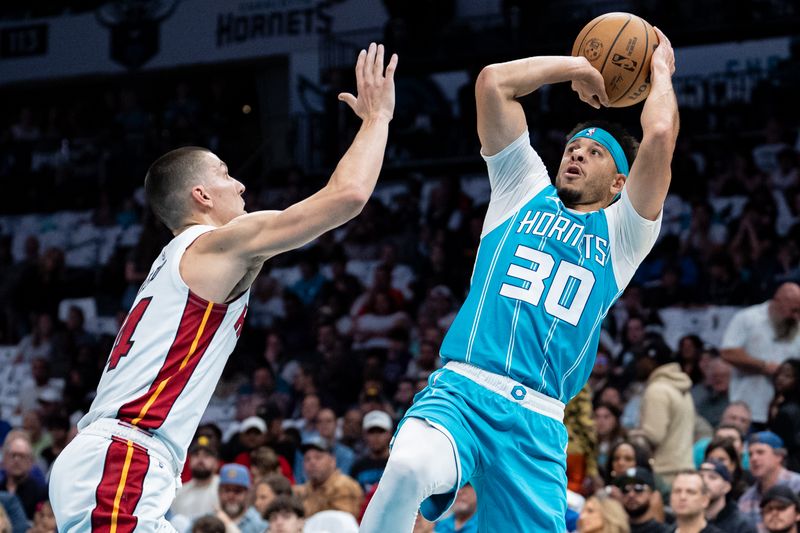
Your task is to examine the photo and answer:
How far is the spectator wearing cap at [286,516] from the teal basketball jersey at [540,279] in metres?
3.97

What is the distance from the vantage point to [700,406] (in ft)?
37.0

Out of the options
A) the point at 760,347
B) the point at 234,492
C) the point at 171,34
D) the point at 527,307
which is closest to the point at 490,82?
the point at 527,307

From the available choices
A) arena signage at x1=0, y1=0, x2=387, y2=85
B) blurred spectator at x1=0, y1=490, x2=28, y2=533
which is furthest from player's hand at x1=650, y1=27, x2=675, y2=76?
arena signage at x1=0, y1=0, x2=387, y2=85

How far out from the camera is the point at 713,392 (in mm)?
11203

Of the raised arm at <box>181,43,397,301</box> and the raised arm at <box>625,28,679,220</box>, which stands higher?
the raised arm at <box>625,28,679,220</box>

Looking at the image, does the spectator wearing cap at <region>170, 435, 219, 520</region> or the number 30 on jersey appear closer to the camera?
the number 30 on jersey

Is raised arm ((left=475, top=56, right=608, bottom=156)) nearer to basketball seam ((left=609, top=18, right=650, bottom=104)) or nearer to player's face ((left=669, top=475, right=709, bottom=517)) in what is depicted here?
basketball seam ((left=609, top=18, right=650, bottom=104))

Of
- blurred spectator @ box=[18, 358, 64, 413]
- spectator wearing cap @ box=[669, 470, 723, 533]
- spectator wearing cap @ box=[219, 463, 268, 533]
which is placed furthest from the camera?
blurred spectator @ box=[18, 358, 64, 413]

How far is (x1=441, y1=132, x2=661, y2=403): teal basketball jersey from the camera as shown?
527 centimetres

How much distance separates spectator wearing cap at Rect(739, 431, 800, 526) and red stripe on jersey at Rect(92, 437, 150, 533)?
214 inches

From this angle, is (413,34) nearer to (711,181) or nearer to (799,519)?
(711,181)

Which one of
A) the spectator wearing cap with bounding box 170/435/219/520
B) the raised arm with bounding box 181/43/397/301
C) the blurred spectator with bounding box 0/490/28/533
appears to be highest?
the raised arm with bounding box 181/43/397/301

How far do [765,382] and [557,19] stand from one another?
8719mm

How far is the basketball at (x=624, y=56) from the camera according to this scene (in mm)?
5688
